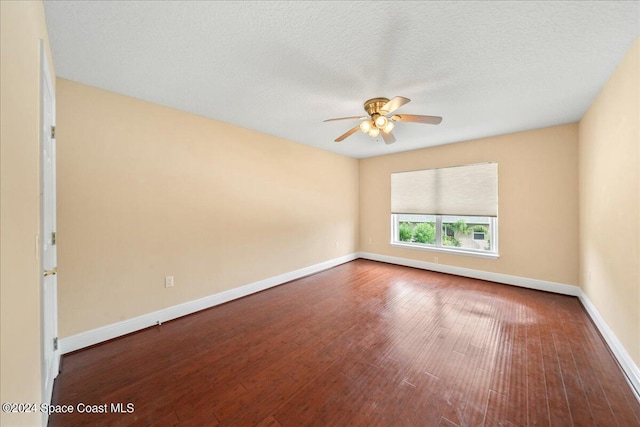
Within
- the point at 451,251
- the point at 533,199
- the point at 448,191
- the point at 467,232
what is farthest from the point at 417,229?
the point at 533,199

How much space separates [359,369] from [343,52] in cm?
261

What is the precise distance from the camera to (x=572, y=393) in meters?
1.74

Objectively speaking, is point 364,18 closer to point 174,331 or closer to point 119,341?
point 174,331

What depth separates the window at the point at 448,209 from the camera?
4227mm

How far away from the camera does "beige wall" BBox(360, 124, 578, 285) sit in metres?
3.52

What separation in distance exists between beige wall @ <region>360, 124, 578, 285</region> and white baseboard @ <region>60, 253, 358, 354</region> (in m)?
3.46

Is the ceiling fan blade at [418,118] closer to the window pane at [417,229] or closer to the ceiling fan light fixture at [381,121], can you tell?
the ceiling fan light fixture at [381,121]

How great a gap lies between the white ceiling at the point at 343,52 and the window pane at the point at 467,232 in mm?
2032

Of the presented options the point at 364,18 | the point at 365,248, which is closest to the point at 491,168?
the point at 365,248

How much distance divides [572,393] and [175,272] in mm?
3884

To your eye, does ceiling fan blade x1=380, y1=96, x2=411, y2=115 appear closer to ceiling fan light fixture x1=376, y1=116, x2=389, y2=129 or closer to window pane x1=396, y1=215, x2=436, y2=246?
ceiling fan light fixture x1=376, y1=116, x2=389, y2=129

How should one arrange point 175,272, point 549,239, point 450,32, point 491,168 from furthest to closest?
point 491,168 < point 549,239 < point 175,272 < point 450,32

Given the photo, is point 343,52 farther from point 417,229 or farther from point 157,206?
point 417,229

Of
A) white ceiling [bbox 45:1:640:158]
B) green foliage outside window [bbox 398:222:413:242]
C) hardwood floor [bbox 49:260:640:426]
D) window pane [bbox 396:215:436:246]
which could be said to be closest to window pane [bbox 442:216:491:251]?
window pane [bbox 396:215:436:246]
